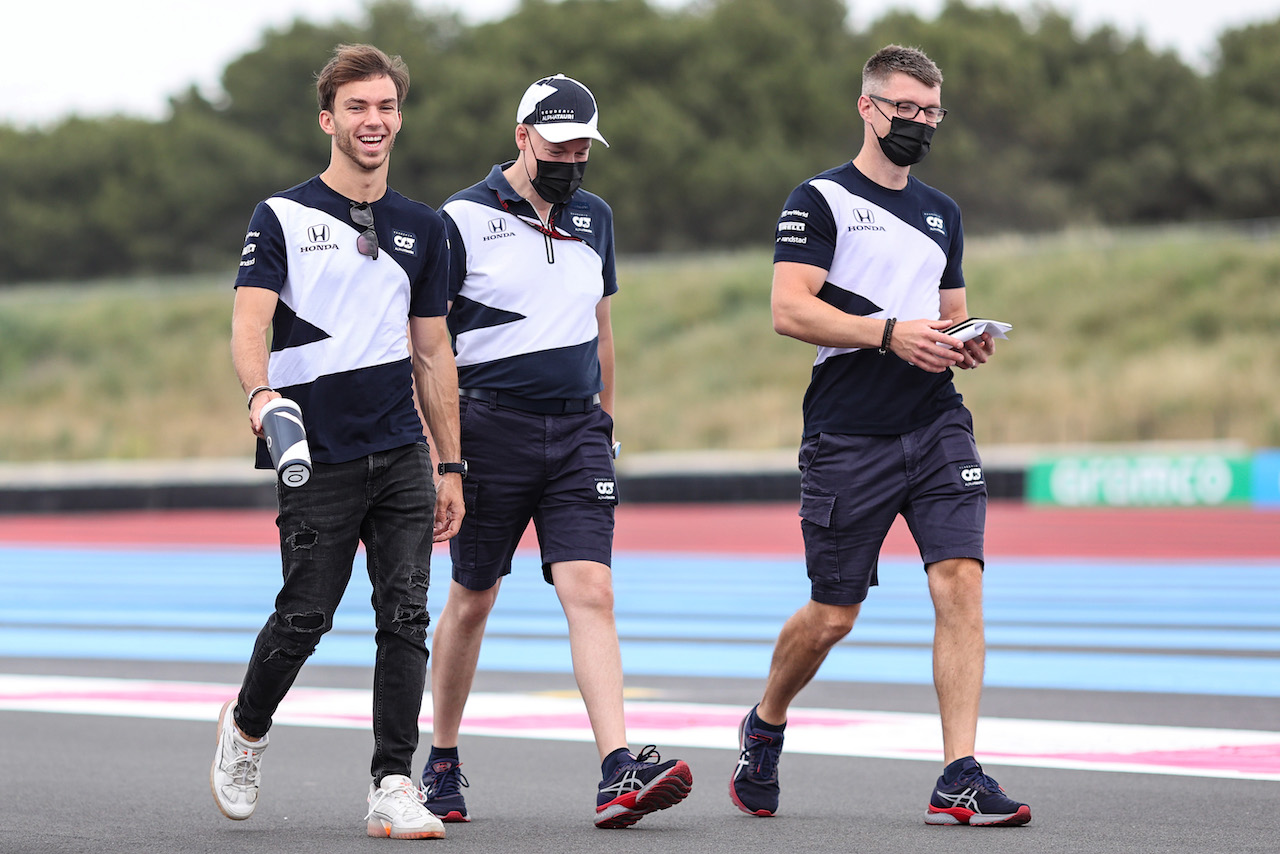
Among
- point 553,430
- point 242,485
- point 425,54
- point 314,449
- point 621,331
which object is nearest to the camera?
point 314,449

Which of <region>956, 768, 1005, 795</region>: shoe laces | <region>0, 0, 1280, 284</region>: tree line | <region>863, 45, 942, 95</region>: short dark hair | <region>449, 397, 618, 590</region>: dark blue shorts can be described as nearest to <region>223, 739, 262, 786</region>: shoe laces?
<region>449, 397, 618, 590</region>: dark blue shorts

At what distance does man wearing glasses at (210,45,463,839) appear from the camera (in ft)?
15.3

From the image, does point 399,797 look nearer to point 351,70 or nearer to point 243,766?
point 243,766

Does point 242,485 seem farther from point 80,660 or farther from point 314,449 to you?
point 314,449

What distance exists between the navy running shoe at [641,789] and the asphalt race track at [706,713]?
79 millimetres

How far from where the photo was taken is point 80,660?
9.46 m

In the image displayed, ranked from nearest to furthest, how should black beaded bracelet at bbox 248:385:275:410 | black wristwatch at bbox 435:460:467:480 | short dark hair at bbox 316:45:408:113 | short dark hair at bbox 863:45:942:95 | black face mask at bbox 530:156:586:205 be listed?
black beaded bracelet at bbox 248:385:275:410, short dark hair at bbox 316:45:408:113, black wristwatch at bbox 435:460:467:480, black face mask at bbox 530:156:586:205, short dark hair at bbox 863:45:942:95

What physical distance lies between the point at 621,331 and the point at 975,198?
18.8m

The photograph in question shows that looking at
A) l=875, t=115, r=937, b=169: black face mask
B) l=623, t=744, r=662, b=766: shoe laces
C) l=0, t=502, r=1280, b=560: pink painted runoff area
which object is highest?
l=875, t=115, r=937, b=169: black face mask

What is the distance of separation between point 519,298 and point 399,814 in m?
1.50

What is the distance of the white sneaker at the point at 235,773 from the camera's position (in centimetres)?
482

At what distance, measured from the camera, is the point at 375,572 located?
4805 millimetres

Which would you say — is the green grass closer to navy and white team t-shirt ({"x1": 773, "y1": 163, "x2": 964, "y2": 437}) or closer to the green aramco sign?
the green aramco sign

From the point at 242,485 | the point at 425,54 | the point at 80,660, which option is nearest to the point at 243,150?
the point at 425,54
